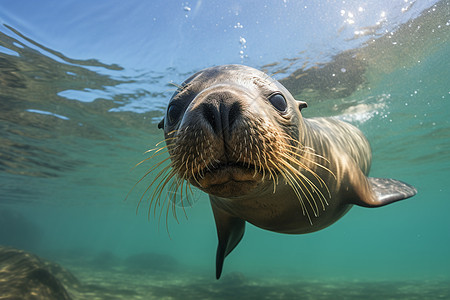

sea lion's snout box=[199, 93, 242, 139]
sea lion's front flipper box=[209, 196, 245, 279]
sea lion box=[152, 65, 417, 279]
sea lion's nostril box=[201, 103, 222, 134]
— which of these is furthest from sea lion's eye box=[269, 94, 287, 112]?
sea lion's front flipper box=[209, 196, 245, 279]

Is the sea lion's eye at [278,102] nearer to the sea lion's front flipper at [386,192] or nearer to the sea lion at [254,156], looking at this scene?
the sea lion at [254,156]

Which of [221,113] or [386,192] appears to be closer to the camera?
[221,113]

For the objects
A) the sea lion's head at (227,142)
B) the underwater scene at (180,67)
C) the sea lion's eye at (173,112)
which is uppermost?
the underwater scene at (180,67)

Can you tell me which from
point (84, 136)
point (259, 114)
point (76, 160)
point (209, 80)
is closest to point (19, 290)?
point (209, 80)

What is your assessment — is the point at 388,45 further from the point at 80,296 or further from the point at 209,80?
the point at 80,296

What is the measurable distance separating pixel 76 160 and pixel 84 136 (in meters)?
4.75

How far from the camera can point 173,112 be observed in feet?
7.36

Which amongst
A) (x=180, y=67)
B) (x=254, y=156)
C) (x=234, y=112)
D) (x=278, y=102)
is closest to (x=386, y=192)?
(x=278, y=102)

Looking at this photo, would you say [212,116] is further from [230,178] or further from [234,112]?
[230,178]

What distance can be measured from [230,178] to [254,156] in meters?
0.21

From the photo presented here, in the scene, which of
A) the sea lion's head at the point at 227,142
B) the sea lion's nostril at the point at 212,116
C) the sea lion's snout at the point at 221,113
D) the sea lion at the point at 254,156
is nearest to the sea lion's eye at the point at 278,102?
the sea lion at the point at 254,156

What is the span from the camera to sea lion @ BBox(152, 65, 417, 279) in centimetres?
162

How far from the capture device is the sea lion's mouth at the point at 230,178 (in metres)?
1.69

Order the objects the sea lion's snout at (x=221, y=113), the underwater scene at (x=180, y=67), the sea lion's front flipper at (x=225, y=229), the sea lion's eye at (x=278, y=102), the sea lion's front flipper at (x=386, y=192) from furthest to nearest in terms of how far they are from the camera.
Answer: the underwater scene at (x=180, y=67) < the sea lion's front flipper at (x=225, y=229) < the sea lion's front flipper at (x=386, y=192) < the sea lion's eye at (x=278, y=102) < the sea lion's snout at (x=221, y=113)
